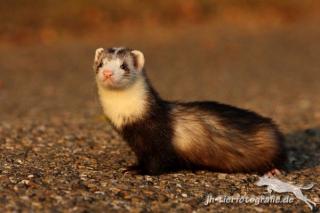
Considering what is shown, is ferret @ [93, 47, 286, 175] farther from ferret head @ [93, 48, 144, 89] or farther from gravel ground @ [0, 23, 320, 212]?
gravel ground @ [0, 23, 320, 212]

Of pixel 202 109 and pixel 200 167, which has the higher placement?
pixel 202 109

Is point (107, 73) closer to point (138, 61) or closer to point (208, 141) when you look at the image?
point (138, 61)

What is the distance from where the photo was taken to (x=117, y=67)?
628 centimetres

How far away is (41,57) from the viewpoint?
19391 millimetres

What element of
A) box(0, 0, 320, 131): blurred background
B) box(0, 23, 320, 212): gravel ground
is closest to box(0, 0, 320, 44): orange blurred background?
box(0, 0, 320, 131): blurred background

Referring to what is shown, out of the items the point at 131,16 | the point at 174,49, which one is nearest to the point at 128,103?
the point at 174,49

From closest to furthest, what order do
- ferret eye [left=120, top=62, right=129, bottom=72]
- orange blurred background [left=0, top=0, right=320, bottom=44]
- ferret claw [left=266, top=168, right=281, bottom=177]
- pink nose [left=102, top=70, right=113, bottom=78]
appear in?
pink nose [left=102, top=70, right=113, bottom=78]
ferret eye [left=120, top=62, right=129, bottom=72]
ferret claw [left=266, top=168, right=281, bottom=177]
orange blurred background [left=0, top=0, right=320, bottom=44]

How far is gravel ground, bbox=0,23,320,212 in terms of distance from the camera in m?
5.67

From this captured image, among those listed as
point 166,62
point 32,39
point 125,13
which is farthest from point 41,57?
point 125,13

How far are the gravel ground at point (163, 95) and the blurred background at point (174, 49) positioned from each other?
0.05 m

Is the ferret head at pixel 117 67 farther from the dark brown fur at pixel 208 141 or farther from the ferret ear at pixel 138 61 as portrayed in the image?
the dark brown fur at pixel 208 141

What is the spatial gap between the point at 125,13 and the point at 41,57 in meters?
5.49

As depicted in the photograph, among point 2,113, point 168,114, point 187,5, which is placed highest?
point 187,5

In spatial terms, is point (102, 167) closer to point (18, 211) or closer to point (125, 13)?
point (18, 211)
